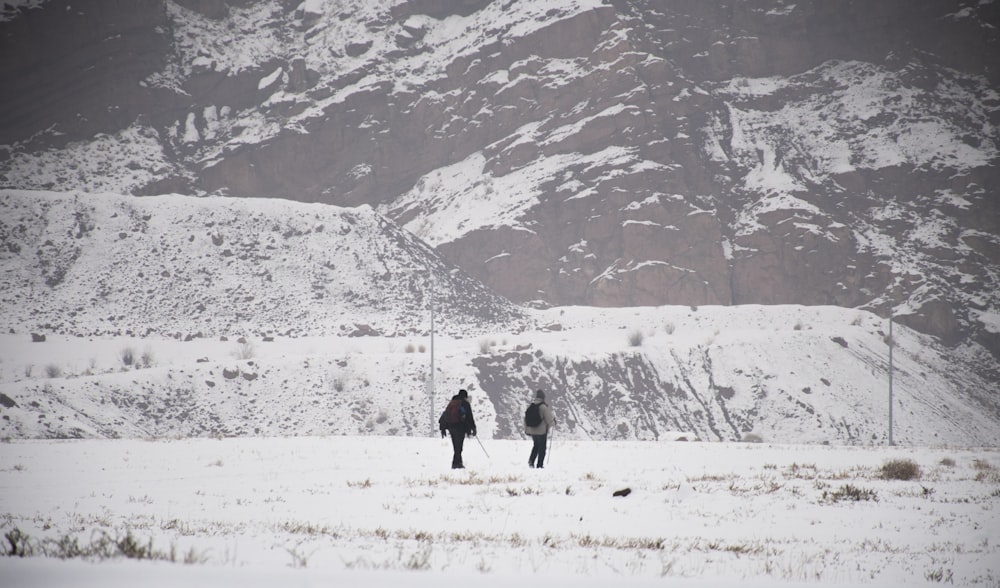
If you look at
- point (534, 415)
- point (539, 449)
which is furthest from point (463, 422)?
point (539, 449)

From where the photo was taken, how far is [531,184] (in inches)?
4395

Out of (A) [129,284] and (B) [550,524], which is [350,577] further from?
(A) [129,284]

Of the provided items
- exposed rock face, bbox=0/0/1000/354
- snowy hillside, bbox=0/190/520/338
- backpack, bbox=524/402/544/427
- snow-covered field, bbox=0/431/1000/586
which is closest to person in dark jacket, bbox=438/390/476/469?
snow-covered field, bbox=0/431/1000/586

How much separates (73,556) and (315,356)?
172 feet

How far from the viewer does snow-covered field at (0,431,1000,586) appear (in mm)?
8227

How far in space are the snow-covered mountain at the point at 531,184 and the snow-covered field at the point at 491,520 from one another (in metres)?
33.3

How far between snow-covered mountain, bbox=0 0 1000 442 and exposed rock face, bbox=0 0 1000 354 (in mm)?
381

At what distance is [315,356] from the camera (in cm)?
5969

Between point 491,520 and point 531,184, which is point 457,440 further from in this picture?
point 531,184

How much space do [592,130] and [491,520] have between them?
349ft

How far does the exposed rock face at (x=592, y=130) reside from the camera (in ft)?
330

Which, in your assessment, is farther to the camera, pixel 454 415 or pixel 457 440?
pixel 457 440

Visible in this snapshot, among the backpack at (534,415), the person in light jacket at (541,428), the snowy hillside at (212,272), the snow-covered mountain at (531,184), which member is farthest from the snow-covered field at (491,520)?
the snowy hillside at (212,272)

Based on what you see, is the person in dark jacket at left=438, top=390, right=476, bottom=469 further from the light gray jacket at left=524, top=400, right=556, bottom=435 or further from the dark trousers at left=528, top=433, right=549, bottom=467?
the dark trousers at left=528, top=433, right=549, bottom=467
